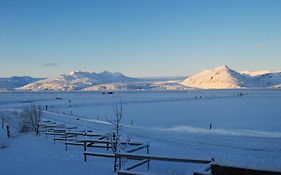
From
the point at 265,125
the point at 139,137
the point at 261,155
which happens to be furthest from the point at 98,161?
the point at 265,125

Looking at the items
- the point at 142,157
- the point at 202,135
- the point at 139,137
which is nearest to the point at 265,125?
the point at 202,135

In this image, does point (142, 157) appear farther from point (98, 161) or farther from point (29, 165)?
point (29, 165)

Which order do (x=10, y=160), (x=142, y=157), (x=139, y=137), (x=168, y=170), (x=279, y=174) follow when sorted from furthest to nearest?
(x=139, y=137) → (x=10, y=160) → (x=168, y=170) → (x=142, y=157) → (x=279, y=174)

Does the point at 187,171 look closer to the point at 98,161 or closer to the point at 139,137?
the point at 98,161

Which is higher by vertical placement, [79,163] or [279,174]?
[279,174]

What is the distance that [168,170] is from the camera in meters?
12.6

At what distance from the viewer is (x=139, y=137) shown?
2584cm

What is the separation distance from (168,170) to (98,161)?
10.5 ft

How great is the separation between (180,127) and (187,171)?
64.6 ft

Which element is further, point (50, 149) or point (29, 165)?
point (50, 149)

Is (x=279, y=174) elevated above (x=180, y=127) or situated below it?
above

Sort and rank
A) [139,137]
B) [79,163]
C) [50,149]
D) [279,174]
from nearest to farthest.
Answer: [279,174] < [79,163] < [50,149] < [139,137]

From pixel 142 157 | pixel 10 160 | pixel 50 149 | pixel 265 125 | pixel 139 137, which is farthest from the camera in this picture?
pixel 265 125

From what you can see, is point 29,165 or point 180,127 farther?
point 180,127
